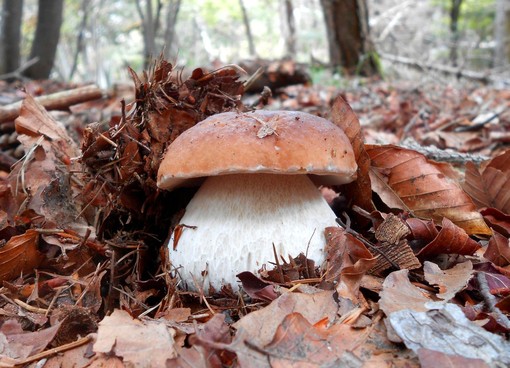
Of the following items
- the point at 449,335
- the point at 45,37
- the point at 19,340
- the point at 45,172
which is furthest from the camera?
the point at 45,37

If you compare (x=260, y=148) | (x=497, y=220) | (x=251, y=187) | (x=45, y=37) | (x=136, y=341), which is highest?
(x=45, y=37)

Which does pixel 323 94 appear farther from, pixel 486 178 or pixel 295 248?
pixel 295 248

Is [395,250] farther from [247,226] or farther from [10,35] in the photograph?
[10,35]

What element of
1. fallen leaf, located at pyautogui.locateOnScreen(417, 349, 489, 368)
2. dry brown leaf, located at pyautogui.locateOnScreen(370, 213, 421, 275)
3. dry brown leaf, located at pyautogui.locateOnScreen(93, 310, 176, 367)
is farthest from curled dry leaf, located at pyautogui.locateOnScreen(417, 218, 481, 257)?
dry brown leaf, located at pyautogui.locateOnScreen(93, 310, 176, 367)

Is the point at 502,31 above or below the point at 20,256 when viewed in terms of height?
below

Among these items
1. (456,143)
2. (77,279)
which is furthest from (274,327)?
(456,143)

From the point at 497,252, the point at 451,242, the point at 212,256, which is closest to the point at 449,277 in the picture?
the point at 451,242

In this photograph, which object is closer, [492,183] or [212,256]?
[212,256]
